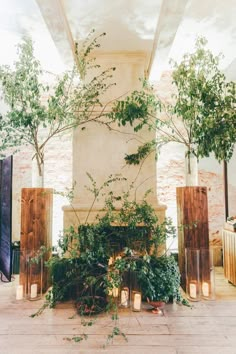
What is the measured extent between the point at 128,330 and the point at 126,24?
10.8 ft

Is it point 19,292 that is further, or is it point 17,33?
point 17,33

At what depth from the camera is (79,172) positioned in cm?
439

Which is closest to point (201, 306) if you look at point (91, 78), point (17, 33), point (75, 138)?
point (75, 138)

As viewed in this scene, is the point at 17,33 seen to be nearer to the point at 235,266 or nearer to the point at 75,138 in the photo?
the point at 75,138

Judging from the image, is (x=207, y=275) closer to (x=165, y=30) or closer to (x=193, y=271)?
(x=193, y=271)

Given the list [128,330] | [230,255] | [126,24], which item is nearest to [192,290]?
[230,255]

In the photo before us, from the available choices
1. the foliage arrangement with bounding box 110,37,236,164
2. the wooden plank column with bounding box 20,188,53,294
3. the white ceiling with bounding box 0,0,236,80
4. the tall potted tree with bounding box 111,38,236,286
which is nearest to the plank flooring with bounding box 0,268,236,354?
the wooden plank column with bounding box 20,188,53,294

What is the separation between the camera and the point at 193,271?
380 centimetres

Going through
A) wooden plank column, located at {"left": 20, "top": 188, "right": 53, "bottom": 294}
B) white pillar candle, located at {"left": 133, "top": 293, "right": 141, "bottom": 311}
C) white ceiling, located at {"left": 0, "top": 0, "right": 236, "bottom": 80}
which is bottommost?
white pillar candle, located at {"left": 133, "top": 293, "right": 141, "bottom": 311}

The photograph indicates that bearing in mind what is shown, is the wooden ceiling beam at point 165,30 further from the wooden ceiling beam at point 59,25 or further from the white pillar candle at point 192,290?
the white pillar candle at point 192,290

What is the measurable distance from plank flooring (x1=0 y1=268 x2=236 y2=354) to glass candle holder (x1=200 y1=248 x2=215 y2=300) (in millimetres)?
111

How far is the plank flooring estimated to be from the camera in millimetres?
2549

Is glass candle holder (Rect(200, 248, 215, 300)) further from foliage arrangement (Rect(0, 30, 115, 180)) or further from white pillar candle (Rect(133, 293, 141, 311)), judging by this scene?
foliage arrangement (Rect(0, 30, 115, 180))

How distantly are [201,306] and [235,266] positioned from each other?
1020 millimetres
